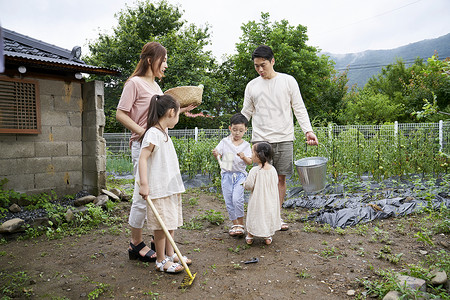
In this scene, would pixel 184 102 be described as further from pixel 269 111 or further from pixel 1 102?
pixel 1 102

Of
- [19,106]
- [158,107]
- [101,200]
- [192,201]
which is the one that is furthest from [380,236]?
[19,106]

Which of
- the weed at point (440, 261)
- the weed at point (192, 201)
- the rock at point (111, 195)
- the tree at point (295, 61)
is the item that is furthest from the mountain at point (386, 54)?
the weed at point (440, 261)

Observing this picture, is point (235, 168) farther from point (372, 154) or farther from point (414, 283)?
point (372, 154)

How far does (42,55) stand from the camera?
4.89 m

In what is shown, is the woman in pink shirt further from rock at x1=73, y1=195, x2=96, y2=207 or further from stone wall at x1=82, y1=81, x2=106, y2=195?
stone wall at x1=82, y1=81, x2=106, y2=195

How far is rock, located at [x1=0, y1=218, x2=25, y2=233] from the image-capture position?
3.75 meters

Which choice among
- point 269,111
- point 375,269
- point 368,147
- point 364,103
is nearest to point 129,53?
point 364,103

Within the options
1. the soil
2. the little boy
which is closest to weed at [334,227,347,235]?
the soil

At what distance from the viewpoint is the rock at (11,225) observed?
3746 mm

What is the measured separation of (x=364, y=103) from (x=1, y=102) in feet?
62.6

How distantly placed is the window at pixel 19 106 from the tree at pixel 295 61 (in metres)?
17.9

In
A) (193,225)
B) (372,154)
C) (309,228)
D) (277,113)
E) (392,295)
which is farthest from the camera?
(372,154)

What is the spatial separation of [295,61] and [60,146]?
1825cm

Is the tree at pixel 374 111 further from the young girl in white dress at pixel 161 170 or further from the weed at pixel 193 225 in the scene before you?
the young girl in white dress at pixel 161 170
